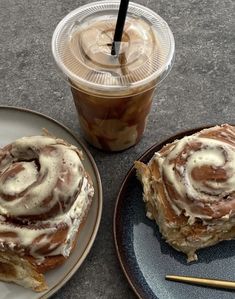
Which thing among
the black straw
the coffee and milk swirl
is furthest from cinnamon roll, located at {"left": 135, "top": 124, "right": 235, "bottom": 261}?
the black straw

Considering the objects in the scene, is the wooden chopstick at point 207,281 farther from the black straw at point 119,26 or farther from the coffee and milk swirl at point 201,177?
the black straw at point 119,26

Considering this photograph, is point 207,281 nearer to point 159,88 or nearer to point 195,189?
point 195,189

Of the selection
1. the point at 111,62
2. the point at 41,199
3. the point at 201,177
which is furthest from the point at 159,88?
the point at 41,199

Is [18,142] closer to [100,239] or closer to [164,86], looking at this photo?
[100,239]

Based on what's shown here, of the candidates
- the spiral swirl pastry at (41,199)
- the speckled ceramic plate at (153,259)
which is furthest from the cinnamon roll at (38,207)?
the speckled ceramic plate at (153,259)

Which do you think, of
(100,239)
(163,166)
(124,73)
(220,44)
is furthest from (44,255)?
(220,44)

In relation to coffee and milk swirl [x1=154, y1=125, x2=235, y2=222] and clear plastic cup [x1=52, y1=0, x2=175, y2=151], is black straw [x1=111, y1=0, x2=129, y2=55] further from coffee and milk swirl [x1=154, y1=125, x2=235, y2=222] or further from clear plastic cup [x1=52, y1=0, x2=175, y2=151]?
coffee and milk swirl [x1=154, y1=125, x2=235, y2=222]
